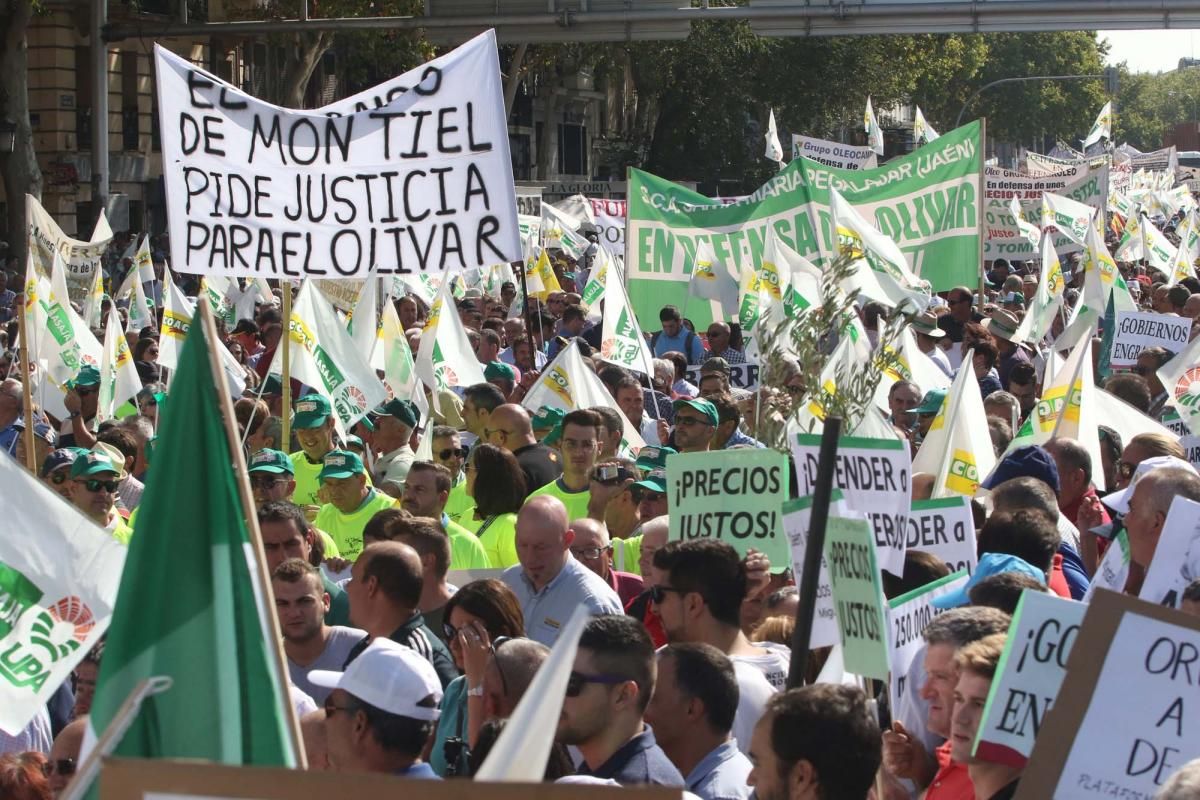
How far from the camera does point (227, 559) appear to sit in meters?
2.97

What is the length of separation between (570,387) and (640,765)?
6.23 m

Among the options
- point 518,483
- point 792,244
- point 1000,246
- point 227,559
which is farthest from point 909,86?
point 227,559

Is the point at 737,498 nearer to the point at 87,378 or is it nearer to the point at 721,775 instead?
the point at 721,775

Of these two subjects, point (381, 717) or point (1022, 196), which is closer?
point (381, 717)

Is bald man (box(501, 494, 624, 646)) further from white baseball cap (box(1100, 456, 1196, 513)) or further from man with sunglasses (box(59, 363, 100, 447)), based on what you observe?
man with sunglasses (box(59, 363, 100, 447))

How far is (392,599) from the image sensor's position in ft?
17.9

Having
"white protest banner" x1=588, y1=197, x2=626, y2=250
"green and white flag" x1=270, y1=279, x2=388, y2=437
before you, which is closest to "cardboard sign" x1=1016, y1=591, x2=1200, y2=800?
"green and white flag" x1=270, y1=279, x2=388, y2=437

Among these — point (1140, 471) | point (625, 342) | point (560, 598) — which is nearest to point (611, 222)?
point (625, 342)

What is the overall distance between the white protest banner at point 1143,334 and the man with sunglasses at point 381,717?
8.51 m

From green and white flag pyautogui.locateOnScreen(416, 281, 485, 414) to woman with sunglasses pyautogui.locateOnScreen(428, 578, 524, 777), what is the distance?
20.7 feet

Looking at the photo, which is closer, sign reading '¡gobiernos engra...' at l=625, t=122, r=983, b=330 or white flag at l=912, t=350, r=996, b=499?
white flag at l=912, t=350, r=996, b=499

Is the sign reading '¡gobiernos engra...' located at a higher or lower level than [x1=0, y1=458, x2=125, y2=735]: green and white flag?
higher

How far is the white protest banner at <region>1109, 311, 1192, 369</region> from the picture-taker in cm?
1165

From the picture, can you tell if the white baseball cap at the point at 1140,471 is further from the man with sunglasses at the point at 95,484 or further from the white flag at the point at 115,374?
the white flag at the point at 115,374
